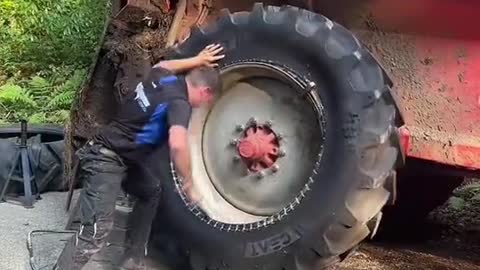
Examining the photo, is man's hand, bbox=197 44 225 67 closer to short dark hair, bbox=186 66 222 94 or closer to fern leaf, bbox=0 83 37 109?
short dark hair, bbox=186 66 222 94

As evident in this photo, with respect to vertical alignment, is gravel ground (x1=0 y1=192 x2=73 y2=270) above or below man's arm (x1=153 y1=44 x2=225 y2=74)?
below

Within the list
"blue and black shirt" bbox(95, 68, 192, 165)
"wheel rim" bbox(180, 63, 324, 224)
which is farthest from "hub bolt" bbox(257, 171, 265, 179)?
"blue and black shirt" bbox(95, 68, 192, 165)

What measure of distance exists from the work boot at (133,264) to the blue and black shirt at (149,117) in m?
0.63

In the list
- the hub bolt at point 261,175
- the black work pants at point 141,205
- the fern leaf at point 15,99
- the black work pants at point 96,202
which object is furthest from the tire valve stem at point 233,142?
the fern leaf at point 15,99

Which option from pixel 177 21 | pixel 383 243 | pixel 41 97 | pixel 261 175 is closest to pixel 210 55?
pixel 261 175

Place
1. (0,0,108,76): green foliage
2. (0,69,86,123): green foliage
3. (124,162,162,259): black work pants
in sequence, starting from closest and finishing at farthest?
(124,162,162,259): black work pants
(0,69,86,123): green foliage
(0,0,108,76): green foliage

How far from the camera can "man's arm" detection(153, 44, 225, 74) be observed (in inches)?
215

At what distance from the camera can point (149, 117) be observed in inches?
213

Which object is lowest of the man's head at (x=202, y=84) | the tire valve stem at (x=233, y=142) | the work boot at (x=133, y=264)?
the work boot at (x=133, y=264)

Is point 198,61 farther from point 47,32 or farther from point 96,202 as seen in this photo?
point 47,32

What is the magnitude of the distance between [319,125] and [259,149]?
359 mm

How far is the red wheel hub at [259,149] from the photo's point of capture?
215 inches

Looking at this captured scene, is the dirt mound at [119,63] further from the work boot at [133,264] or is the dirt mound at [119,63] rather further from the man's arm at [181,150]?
the work boot at [133,264]

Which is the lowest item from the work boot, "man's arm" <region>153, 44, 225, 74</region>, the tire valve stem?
the work boot
